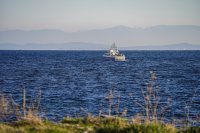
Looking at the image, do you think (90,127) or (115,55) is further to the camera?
(115,55)

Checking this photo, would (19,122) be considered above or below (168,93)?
above

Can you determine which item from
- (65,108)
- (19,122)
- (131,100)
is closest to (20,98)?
(65,108)

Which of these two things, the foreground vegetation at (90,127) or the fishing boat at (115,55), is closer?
the foreground vegetation at (90,127)

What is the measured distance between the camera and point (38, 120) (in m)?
11.2

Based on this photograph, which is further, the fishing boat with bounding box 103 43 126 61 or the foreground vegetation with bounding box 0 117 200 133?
the fishing boat with bounding box 103 43 126 61

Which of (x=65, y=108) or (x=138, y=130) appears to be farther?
(x=65, y=108)

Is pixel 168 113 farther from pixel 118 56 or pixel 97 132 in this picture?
pixel 118 56

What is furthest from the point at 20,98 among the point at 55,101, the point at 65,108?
the point at 65,108

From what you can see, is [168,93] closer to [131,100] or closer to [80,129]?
[131,100]

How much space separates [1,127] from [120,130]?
296 centimetres

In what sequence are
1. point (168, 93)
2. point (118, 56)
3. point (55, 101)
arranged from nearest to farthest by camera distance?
point (55, 101) → point (168, 93) → point (118, 56)

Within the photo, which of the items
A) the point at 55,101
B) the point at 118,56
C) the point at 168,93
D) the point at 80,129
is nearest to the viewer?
the point at 80,129

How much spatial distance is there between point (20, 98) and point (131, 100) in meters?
11.2

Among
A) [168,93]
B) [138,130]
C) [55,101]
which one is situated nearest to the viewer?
[138,130]
